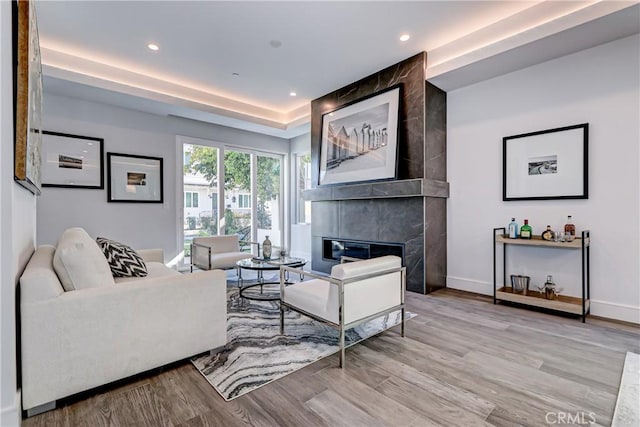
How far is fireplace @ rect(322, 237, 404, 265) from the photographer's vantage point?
4285 mm

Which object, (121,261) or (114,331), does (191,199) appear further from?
(114,331)

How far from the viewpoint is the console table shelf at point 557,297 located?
2967mm

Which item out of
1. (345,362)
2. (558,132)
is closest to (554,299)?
(558,132)

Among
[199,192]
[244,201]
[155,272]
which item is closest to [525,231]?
[155,272]

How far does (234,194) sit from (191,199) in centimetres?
89

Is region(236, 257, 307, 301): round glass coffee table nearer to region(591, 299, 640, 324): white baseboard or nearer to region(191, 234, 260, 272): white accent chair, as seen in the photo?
region(191, 234, 260, 272): white accent chair

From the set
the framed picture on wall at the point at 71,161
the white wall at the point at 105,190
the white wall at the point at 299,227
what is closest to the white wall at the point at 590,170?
the white wall at the point at 299,227

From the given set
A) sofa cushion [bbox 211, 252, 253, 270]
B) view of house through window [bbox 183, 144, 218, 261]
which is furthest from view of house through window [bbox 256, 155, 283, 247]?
sofa cushion [bbox 211, 252, 253, 270]

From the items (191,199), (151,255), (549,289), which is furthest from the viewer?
(191,199)

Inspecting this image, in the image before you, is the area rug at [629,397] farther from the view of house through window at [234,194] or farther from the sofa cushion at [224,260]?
the view of house through window at [234,194]

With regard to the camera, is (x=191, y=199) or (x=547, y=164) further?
(x=191, y=199)

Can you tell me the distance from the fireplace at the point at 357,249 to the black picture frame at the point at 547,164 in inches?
60.2

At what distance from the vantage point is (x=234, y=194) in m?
6.10

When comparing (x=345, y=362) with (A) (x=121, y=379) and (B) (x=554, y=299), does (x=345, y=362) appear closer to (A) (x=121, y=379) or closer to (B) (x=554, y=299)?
(A) (x=121, y=379)
